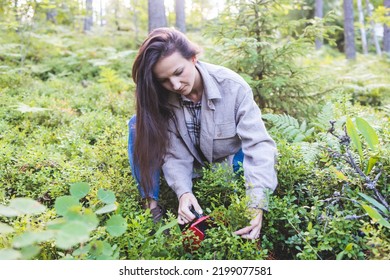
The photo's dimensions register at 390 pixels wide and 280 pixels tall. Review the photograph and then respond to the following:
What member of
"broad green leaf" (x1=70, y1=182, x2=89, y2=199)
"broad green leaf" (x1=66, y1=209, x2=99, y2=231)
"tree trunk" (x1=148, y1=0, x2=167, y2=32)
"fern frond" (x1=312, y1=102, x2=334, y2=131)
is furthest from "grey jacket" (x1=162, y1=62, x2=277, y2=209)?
"tree trunk" (x1=148, y1=0, x2=167, y2=32)

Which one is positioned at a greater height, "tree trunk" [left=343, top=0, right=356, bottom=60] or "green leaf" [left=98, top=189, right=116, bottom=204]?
"tree trunk" [left=343, top=0, right=356, bottom=60]

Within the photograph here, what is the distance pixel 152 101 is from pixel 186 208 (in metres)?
0.83

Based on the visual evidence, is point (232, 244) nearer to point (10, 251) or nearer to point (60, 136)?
point (10, 251)

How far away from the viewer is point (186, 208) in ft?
8.53

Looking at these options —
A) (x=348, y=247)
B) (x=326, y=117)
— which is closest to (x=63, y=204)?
(x=348, y=247)

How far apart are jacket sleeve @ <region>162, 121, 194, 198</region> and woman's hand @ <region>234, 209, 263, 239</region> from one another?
619 mm

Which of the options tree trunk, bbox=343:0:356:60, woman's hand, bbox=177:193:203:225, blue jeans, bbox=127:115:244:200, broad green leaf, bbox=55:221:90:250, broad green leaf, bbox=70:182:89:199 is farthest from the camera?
tree trunk, bbox=343:0:356:60

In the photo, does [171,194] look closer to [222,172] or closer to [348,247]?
[222,172]

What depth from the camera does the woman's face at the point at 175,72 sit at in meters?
2.60

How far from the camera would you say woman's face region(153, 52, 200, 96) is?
2.60m

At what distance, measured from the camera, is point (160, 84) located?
2.83 metres

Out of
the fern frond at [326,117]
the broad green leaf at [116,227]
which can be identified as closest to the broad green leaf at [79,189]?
the broad green leaf at [116,227]

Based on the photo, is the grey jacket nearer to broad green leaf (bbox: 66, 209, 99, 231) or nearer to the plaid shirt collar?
the plaid shirt collar
